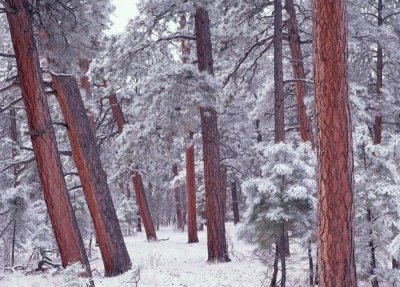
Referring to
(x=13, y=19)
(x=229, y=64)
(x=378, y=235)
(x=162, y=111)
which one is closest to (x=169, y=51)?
(x=229, y=64)

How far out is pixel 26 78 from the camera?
24.0ft

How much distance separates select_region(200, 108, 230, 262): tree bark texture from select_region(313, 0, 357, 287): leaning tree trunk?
6.20 m

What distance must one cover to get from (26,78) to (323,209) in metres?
5.00

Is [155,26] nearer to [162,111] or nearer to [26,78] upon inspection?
[162,111]

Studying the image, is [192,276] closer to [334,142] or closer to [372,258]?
[372,258]

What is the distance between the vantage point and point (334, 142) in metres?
5.37

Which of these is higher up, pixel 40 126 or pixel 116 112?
pixel 116 112

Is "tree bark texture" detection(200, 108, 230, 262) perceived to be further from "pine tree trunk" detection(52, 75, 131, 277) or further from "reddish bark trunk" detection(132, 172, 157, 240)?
"reddish bark trunk" detection(132, 172, 157, 240)

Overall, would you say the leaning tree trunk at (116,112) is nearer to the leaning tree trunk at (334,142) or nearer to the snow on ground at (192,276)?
the snow on ground at (192,276)

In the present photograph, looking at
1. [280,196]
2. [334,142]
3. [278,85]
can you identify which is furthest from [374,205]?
[278,85]

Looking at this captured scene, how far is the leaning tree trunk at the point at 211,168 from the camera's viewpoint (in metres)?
11.6

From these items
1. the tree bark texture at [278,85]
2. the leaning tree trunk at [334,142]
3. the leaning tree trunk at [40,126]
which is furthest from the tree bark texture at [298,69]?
the leaning tree trunk at [40,126]

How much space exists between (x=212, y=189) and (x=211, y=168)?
537mm

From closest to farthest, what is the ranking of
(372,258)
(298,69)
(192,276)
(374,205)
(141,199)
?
1. (374,205)
2. (372,258)
3. (192,276)
4. (298,69)
5. (141,199)
